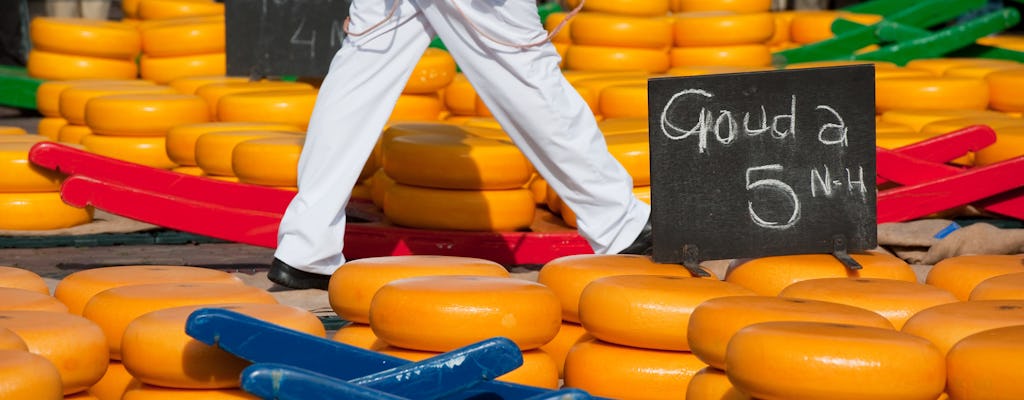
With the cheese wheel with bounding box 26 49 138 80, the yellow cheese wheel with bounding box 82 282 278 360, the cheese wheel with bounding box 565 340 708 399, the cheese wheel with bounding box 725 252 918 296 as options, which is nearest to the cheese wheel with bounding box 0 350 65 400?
the yellow cheese wheel with bounding box 82 282 278 360

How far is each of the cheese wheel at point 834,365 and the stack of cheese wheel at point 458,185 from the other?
1.86 metres

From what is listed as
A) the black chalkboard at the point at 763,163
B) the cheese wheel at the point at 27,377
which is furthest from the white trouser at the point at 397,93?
the cheese wheel at the point at 27,377

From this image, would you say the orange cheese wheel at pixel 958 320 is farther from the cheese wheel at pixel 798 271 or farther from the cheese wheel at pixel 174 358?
the cheese wheel at pixel 174 358

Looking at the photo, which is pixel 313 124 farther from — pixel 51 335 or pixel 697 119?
pixel 51 335

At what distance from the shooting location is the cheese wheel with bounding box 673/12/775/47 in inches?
268

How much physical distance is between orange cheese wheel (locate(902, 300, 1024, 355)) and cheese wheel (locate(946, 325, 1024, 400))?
141 mm

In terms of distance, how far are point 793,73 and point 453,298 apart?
111 cm

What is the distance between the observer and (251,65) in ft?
18.4

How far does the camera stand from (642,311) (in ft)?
8.14

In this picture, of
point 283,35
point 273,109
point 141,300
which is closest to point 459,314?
point 141,300

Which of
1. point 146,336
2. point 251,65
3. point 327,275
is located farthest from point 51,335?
point 251,65

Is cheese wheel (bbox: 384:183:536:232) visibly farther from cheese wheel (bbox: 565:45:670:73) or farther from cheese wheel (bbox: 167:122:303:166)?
cheese wheel (bbox: 565:45:670:73)

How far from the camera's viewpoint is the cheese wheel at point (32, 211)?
4.32m

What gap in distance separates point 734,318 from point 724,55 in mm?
4716
